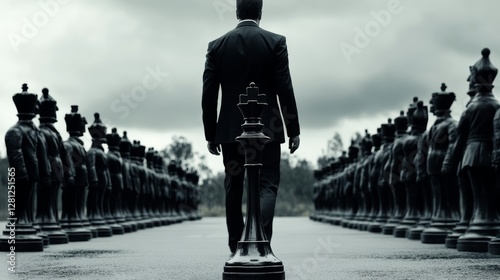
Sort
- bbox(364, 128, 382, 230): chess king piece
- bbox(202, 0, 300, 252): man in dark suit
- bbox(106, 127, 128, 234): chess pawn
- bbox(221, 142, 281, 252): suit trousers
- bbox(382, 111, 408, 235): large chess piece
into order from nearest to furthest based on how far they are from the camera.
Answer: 1. bbox(221, 142, 281, 252): suit trousers
2. bbox(202, 0, 300, 252): man in dark suit
3. bbox(382, 111, 408, 235): large chess piece
4. bbox(106, 127, 128, 234): chess pawn
5. bbox(364, 128, 382, 230): chess king piece

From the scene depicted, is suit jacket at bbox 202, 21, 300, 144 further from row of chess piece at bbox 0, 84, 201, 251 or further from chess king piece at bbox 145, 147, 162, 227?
chess king piece at bbox 145, 147, 162, 227

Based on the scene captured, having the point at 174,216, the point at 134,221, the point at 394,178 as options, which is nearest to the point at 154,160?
the point at 174,216

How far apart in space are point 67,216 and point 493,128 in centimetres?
960

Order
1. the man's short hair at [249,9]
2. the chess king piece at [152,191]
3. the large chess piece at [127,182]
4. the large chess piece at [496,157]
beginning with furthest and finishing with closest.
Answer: the chess king piece at [152,191], the large chess piece at [127,182], the large chess piece at [496,157], the man's short hair at [249,9]

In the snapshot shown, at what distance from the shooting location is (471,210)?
14.9 m

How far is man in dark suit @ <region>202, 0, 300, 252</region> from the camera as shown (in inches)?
348

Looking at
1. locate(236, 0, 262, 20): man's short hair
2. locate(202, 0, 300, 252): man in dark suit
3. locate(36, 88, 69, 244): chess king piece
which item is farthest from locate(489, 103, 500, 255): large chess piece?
locate(36, 88, 69, 244): chess king piece

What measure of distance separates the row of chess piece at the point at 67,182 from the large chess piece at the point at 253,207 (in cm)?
457

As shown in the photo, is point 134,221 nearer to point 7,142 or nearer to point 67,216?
point 67,216

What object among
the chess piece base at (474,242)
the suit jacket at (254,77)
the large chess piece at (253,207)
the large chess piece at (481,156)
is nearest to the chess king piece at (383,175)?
the large chess piece at (481,156)

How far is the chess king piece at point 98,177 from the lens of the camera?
2167cm

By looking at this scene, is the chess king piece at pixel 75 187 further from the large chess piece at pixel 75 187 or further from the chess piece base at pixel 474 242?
the chess piece base at pixel 474 242

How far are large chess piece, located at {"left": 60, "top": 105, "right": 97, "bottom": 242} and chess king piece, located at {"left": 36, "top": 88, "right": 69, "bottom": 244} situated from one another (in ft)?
5.17

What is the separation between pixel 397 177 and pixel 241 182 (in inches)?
496
